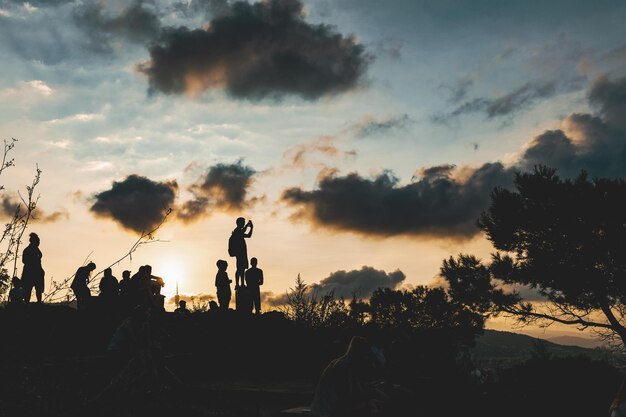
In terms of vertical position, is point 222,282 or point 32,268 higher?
point 32,268

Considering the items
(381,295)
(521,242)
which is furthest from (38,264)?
(381,295)

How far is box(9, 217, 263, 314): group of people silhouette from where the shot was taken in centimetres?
1175

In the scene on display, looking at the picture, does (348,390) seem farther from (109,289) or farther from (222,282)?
(222,282)

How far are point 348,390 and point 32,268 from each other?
1016 cm

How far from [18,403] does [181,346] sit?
8.77 meters

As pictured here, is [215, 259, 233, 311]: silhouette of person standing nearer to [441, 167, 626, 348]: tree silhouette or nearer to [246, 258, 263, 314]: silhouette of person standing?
[246, 258, 263, 314]: silhouette of person standing

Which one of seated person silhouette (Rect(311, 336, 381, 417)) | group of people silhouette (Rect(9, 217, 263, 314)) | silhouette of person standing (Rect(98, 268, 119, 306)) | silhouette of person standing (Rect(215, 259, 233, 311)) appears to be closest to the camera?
seated person silhouette (Rect(311, 336, 381, 417))

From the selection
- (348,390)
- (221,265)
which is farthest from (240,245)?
(348,390)

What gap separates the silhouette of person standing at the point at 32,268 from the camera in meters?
12.4

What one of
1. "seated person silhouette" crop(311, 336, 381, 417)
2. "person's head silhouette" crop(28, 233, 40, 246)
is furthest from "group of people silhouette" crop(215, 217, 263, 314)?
"seated person silhouette" crop(311, 336, 381, 417)

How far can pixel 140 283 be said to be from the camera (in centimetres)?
1153

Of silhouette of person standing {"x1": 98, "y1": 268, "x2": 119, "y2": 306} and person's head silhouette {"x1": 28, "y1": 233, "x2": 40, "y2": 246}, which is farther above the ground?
person's head silhouette {"x1": 28, "y1": 233, "x2": 40, "y2": 246}

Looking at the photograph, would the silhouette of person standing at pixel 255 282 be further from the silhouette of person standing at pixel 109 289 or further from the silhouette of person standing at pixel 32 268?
the silhouette of person standing at pixel 32 268

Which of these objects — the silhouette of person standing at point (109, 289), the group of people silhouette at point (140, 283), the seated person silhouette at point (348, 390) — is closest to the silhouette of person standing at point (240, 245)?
the group of people silhouette at point (140, 283)
